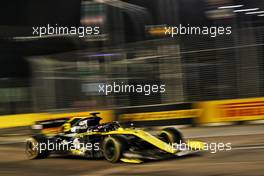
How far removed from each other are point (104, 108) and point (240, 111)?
418cm

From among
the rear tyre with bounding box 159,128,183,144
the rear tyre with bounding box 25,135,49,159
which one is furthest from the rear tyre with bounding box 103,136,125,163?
the rear tyre with bounding box 25,135,49,159

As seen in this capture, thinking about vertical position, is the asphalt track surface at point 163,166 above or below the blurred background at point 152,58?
below

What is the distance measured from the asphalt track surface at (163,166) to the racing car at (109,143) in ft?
0.47

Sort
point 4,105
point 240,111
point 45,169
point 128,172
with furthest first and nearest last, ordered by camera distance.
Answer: point 4,105 < point 240,111 < point 45,169 < point 128,172

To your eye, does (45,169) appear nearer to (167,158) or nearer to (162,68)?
(167,158)

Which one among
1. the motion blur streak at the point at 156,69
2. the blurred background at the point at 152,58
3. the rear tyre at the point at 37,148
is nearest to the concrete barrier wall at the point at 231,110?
the motion blur streak at the point at 156,69

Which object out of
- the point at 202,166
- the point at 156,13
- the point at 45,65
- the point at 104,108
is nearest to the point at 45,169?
the point at 202,166

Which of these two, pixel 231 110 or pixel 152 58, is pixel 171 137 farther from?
pixel 152 58

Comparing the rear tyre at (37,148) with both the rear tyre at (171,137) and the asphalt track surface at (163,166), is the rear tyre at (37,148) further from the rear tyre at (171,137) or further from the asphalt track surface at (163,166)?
the rear tyre at (171,137)

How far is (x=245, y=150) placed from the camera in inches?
377

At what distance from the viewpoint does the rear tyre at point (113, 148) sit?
8.35m

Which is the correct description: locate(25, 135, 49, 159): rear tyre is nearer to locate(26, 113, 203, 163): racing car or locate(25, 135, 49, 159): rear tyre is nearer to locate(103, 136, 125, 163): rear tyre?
locate(26, 113, 203, 163): racing car

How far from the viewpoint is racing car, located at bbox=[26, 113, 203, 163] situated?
8422 mm

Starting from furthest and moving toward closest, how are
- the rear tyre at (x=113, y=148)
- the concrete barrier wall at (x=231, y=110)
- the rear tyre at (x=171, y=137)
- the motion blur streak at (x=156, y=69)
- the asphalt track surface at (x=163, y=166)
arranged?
the motion blur streak at (x=156, y=69) → the concrete barrier wall at (x=231, y=110) → the rear tyre at (x=171, y=137) → the rear tyre at (x=113, y=148) → the asphalt track surface at (x=163, y=166)
